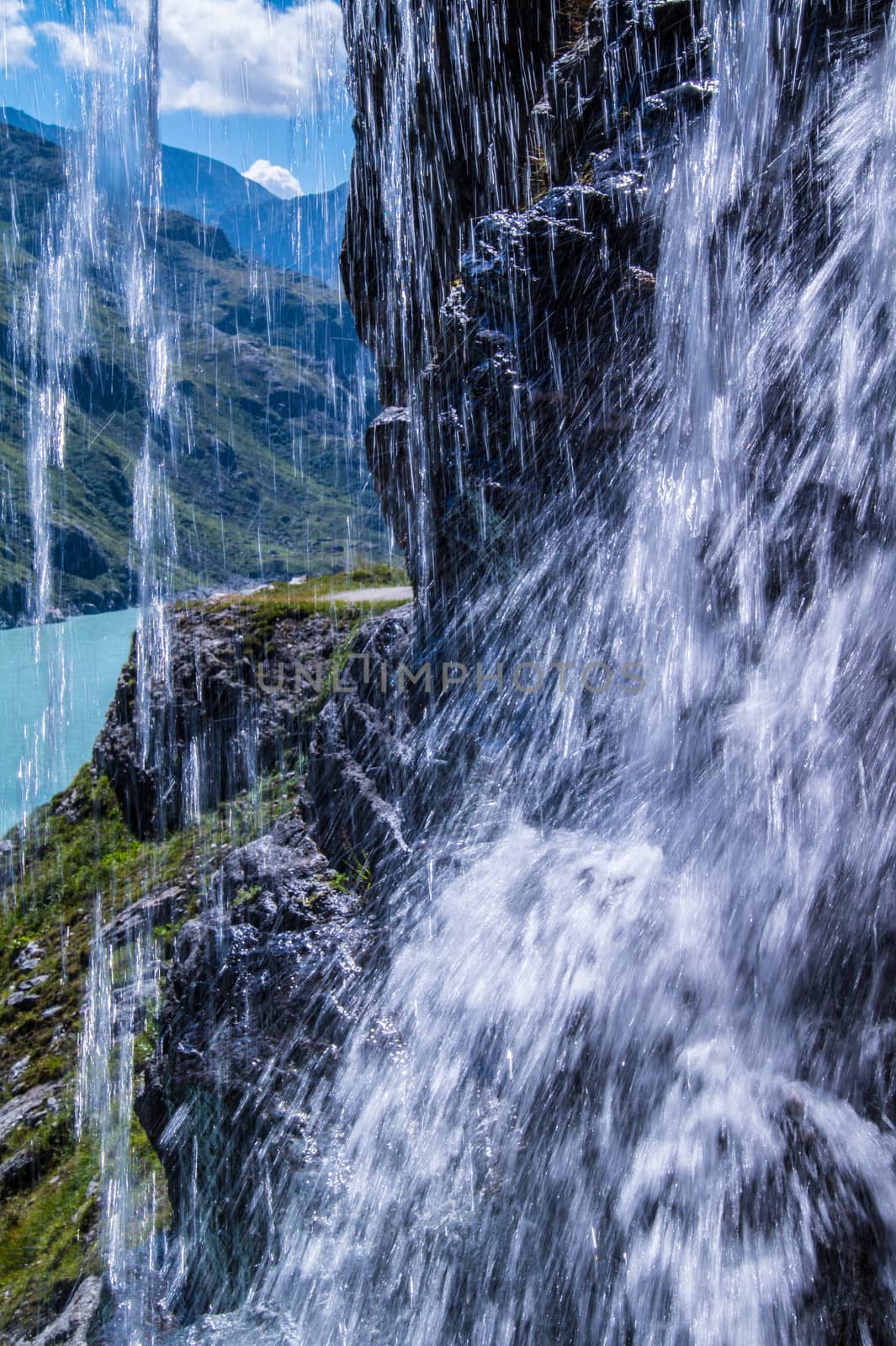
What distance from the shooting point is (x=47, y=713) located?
39469 mm

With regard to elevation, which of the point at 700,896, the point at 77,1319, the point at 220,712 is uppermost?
the point at 700,896

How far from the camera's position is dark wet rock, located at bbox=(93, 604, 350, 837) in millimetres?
13695

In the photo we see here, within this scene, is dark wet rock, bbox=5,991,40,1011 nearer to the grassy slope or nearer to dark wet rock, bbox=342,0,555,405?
the grassy slope

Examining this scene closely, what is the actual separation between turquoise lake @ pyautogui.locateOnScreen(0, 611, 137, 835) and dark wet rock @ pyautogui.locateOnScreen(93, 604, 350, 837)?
9.10 meters

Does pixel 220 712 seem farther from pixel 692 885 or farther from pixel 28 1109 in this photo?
pixel 692 885

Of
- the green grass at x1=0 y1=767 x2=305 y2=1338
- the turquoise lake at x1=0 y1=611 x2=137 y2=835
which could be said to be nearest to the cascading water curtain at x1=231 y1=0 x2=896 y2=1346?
the green grass at x1=0 y1=767 x2=305 y2=1338

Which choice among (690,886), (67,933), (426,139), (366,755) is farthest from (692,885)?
(67,933)

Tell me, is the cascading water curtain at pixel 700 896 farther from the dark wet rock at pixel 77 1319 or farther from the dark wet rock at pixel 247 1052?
the dark wet rock at pixel 77 1319

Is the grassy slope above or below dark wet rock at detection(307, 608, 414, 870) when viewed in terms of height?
below

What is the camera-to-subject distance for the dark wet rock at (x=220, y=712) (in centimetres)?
1370

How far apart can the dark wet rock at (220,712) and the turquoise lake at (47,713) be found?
29.9 feet

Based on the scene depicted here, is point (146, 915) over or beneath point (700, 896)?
beneath

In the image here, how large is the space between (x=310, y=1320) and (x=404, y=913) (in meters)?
1.97

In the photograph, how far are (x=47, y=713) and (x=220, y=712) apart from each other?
28932mm
